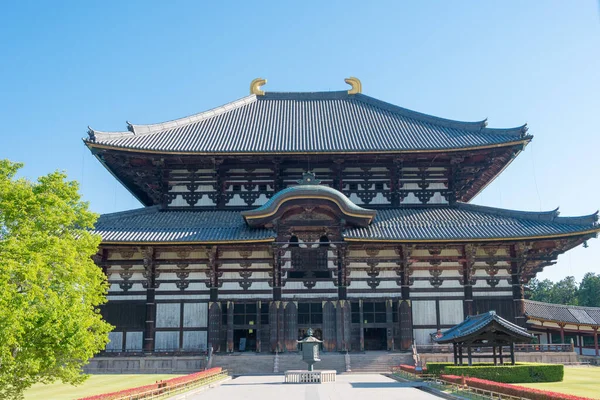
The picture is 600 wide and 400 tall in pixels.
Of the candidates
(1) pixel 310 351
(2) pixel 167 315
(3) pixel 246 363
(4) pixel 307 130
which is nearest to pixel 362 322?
(1) pixel 310 351

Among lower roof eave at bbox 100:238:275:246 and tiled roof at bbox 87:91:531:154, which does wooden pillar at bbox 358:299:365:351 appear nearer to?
lower roof eave at bbox 100:238:275:246

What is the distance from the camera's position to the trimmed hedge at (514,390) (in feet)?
52.9

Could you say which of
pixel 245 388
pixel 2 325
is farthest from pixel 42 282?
pixel 245 388

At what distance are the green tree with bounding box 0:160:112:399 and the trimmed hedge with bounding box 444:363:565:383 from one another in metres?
15.1

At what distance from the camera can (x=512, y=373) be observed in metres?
24.5

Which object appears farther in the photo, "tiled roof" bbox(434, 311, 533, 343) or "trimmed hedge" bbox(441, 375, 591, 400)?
Answer: "tiled roof" bbox(434, 311, 533, 343)

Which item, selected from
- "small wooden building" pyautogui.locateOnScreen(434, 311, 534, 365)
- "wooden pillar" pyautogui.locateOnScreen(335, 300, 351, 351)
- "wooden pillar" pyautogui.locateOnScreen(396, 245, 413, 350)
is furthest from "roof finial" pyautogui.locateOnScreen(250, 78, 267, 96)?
"small wooden building" pyautogui.locateOnScreen(434, 311, 534, 365)

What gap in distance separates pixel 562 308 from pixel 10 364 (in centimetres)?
4260

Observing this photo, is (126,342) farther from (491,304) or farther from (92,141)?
(491,304)

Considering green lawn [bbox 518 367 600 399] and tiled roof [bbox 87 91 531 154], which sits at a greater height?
tiled roof [bbox 87 91 531 154]

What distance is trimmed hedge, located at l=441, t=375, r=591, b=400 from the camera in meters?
16.1

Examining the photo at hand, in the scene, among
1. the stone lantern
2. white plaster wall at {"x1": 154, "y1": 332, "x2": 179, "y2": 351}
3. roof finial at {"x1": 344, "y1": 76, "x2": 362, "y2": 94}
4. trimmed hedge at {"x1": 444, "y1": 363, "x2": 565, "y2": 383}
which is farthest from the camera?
roof finial at {"x1": 344, "y1": 76, "x2": 362, "y2": 94}

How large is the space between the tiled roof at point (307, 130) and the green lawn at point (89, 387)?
1403 cm

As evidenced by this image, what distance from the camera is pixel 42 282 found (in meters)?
17.1
